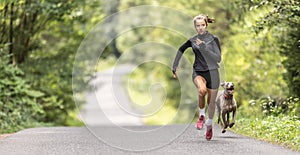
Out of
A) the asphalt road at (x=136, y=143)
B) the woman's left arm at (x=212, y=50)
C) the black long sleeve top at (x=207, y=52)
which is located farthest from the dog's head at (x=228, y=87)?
the asphalt road at (x=136, y=143)

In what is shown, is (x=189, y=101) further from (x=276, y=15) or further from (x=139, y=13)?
(x=139, y=13)

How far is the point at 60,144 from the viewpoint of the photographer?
1167 cm

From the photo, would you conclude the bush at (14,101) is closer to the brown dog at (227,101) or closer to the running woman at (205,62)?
the brown dog at (227,101)

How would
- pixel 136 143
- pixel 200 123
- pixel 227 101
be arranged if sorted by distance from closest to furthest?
1. pixel 200 123
2. pixel 136 143
3. pixel 227 101

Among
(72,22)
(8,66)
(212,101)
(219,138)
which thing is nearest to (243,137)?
(219,138)

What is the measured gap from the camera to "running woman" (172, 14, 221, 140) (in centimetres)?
1123

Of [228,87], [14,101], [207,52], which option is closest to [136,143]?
[228,87]

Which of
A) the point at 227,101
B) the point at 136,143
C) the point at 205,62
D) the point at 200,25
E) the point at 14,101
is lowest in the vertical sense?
the point at 136,143

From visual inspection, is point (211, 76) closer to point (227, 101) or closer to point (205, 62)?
point (205, 62)

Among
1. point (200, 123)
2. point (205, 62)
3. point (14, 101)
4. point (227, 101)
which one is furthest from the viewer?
point (14, 101)

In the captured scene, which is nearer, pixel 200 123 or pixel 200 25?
pixel 200 25

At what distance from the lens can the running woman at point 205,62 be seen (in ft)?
36.9

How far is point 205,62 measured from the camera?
11391 mm

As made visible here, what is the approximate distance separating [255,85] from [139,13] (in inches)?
1045
